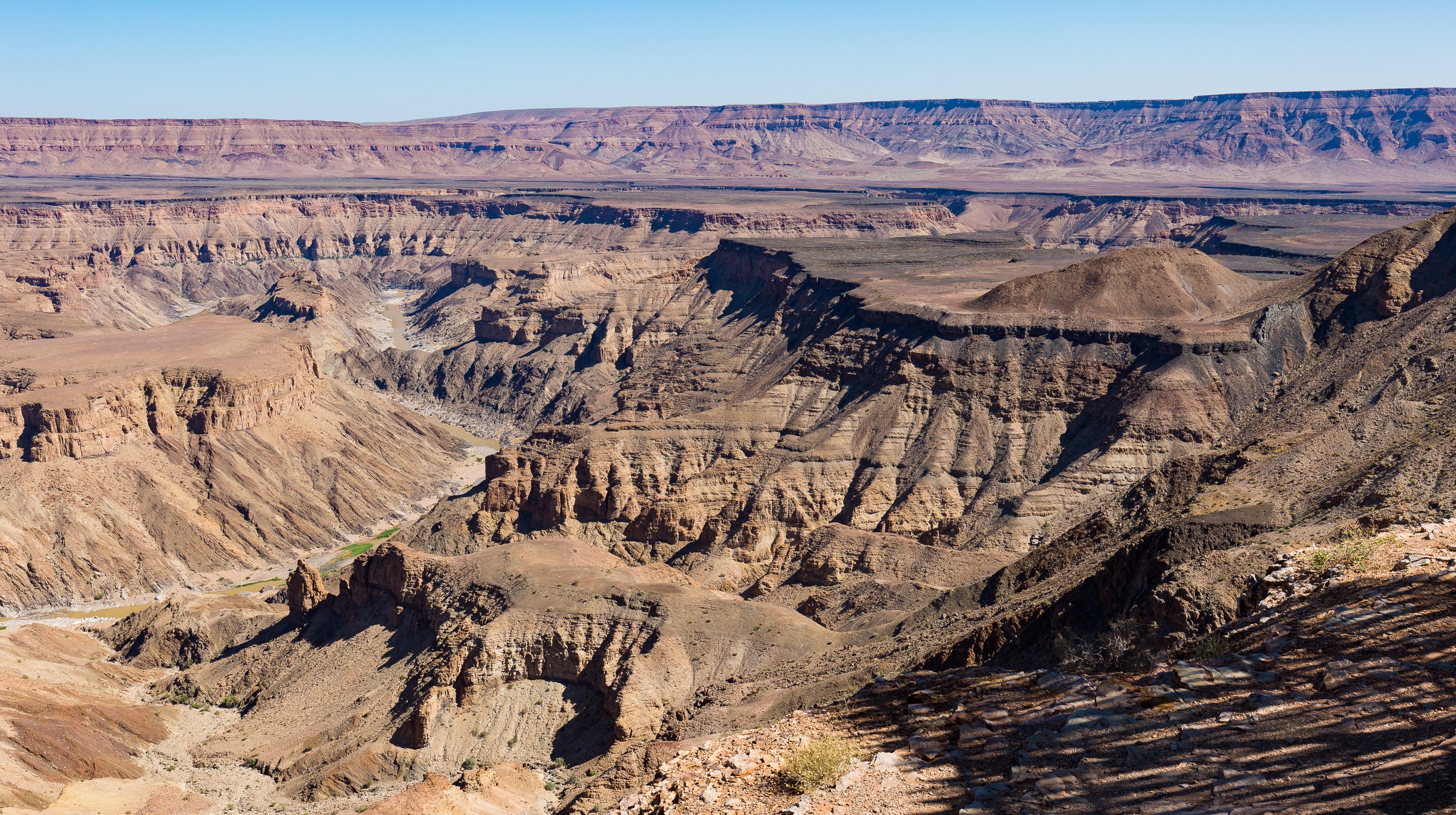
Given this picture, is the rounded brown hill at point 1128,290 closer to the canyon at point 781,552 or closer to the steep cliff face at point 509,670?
the canyon at point 781,552

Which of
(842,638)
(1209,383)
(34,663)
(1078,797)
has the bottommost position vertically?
(34,663)

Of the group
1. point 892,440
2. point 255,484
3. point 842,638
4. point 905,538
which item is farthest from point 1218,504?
point 255,484

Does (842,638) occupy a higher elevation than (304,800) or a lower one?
higher

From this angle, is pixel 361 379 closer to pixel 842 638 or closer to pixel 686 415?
pixel 686 415

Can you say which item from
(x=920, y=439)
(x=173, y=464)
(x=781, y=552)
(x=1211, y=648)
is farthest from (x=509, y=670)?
(x=173, y=464)

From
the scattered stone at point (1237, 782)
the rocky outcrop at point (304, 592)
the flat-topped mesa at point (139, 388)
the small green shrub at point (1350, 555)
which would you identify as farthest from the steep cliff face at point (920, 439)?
the scattered stone at point (1237, 782)
